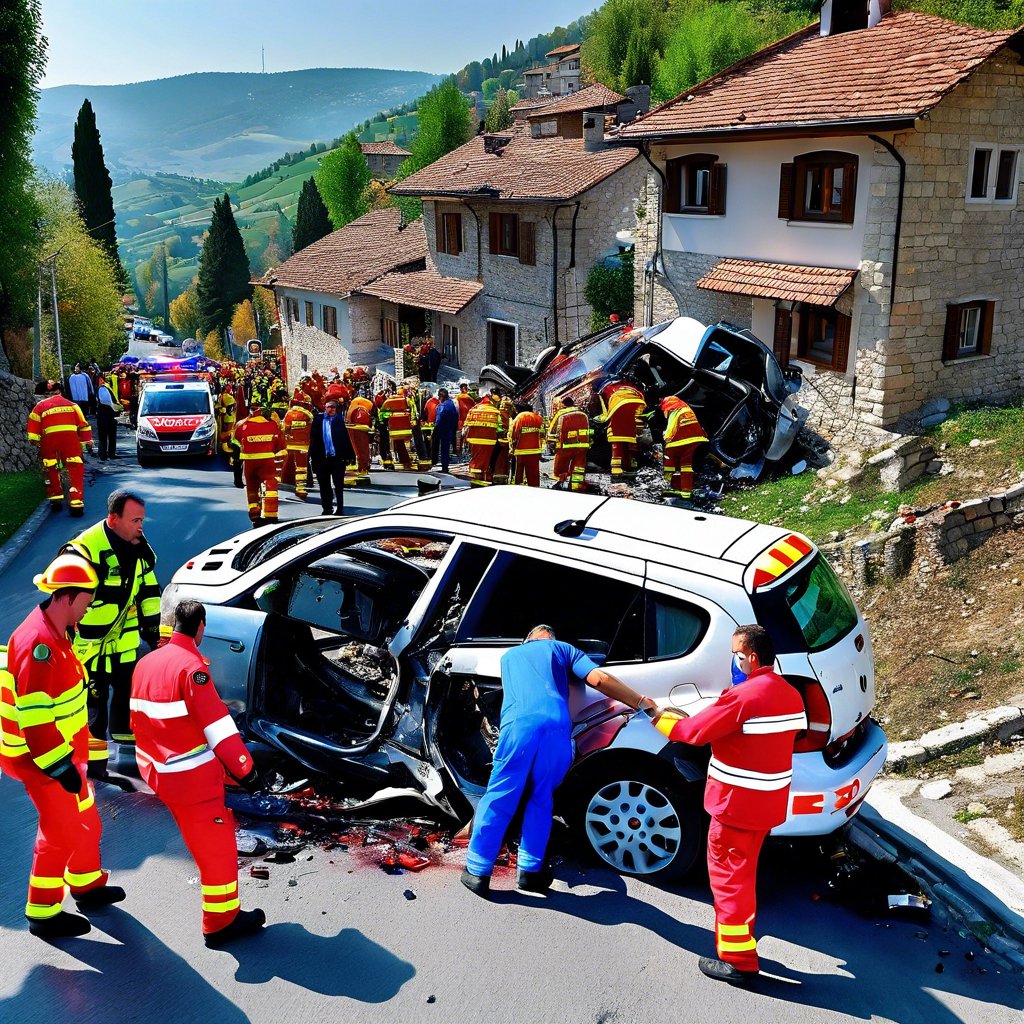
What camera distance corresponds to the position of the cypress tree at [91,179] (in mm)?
62938

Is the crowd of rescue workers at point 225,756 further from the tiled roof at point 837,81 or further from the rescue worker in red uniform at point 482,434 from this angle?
the tiled roof at point 837,81

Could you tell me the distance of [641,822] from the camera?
17.0ft

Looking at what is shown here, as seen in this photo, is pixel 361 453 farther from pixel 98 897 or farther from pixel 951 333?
pixel 98 897

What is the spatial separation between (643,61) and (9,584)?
62.9 m

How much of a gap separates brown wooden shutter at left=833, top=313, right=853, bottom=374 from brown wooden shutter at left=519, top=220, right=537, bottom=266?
42.7ft

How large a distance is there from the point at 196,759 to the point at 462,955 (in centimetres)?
153

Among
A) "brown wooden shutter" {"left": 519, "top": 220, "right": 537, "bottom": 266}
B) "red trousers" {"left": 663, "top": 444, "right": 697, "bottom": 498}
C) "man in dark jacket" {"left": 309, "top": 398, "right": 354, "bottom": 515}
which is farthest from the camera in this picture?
"brown wooden shutter" {"left": 519, "top": 220, "right": 537, "bottom": 266}

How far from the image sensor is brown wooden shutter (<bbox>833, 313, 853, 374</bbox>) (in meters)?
16.7

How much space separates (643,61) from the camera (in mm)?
64750

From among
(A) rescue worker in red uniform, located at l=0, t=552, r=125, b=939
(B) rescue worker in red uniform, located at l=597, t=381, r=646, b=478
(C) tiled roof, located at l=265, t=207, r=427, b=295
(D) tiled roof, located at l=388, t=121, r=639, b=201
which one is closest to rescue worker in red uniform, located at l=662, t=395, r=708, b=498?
(B) rescue worker in red uniform, located at l=597, t=381, r=646, b=478

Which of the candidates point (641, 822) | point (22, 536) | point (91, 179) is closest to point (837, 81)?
point (22, 536)

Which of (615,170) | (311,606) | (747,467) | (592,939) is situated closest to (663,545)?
(592,939)

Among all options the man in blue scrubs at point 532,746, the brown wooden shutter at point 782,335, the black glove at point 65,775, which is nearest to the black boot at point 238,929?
the black glove at point 65,775

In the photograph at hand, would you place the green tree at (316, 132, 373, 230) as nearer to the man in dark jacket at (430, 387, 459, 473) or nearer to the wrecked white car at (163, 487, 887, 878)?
the man in dark jacket at (430, 387, 459, 473)
